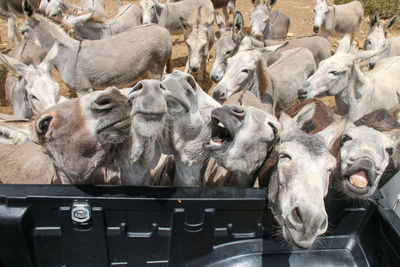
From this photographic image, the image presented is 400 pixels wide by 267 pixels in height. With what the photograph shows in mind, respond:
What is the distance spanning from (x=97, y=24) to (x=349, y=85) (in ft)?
15.3

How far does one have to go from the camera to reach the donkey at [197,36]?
5.49m

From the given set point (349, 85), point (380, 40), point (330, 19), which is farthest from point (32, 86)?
point (330, 19)

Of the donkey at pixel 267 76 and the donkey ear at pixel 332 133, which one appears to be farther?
the donkey at pixel 267 76

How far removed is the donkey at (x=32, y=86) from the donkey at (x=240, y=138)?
1.98m

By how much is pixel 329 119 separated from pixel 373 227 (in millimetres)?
1307

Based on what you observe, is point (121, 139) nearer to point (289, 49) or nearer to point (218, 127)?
point (218, 127)

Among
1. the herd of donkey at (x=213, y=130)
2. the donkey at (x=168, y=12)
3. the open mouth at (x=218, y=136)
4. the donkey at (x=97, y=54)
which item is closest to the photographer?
the herd of donkey at (x=213, y=130)

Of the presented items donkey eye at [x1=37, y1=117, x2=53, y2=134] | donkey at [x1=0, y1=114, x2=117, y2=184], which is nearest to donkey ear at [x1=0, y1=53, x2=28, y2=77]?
donkey at [x1=0, y1=114, x2=117, y2=184]

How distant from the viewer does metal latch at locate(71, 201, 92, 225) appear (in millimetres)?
1412

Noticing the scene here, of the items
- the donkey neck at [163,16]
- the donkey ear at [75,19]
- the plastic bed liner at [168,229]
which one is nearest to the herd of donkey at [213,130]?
the plastic bed liner at [168,229]

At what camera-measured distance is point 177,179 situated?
2002 millimetres

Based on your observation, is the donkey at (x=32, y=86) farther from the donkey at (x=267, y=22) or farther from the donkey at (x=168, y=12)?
the donkey at (x=168, y=12)

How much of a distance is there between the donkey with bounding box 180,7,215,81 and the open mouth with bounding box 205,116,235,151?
152 inches

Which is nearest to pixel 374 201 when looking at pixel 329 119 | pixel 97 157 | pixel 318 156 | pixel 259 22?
pixel 318 156
